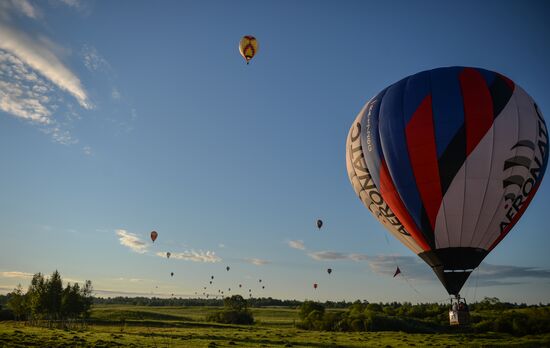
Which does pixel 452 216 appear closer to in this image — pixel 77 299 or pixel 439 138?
pixel 439 138

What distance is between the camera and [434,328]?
68938 mm

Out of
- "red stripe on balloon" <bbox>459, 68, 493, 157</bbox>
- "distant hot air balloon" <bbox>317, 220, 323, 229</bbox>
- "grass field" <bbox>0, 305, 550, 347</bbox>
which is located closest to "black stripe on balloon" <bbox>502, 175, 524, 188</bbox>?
"red stripe on balloon" <bbox>459, 68, 493, 157</bbox>

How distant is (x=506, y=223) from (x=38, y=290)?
264 ft

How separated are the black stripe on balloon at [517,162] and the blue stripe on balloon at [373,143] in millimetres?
8024

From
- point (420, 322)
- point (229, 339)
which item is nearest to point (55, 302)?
point (229, 339)

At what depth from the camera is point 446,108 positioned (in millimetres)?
28500

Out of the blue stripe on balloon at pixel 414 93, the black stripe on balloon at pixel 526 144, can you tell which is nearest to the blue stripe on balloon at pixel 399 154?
the blue stripe on balloon at pixel 414 93

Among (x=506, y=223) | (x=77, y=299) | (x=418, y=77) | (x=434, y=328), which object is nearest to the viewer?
(x=506, y=223)

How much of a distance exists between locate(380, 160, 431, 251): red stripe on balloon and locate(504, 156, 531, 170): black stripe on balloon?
7.04 metres

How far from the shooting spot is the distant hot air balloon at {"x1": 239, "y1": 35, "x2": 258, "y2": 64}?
45.5 meters

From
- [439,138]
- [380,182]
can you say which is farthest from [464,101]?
[380,182]

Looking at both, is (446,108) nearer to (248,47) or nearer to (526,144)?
(526,144)

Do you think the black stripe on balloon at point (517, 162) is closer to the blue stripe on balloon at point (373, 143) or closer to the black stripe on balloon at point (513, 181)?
the black stripe on balloon at point (513, 181)

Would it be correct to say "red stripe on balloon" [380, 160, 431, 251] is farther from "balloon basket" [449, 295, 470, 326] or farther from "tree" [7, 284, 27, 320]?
"tree" [7, 284, 27, 320]
